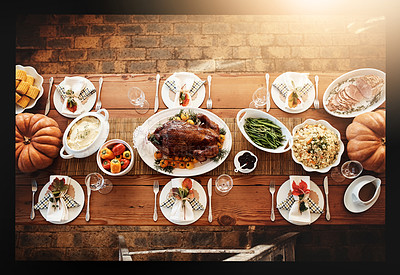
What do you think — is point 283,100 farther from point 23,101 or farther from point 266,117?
point 23,101

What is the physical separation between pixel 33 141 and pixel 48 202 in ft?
1.95

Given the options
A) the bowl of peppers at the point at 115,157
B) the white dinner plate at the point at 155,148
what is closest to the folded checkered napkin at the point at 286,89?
the white dinner plate at the point at 155,148

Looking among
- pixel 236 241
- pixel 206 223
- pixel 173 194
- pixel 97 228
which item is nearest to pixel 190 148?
pixel 173 194

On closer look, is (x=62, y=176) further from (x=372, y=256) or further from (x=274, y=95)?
(x=372, y=256)

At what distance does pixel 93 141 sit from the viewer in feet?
8.17

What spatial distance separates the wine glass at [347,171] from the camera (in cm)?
250

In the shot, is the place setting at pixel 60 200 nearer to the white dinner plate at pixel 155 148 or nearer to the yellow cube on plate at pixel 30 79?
the white dinner plate at pixel 155 148

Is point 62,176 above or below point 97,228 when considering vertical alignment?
above

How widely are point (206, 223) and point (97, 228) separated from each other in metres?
1.62

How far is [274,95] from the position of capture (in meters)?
2.71

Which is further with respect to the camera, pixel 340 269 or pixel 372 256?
pixel 372 256

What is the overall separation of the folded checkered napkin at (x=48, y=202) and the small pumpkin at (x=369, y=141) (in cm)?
265

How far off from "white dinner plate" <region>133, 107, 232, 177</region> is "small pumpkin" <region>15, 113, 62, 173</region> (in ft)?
2.58

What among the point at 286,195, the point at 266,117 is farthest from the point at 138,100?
the point at 286,195
